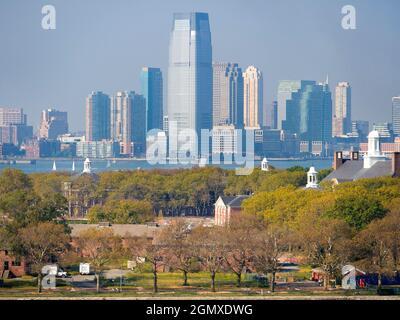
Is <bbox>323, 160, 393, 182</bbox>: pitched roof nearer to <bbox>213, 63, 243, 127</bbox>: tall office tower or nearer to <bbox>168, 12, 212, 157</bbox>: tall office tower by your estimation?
<bbox>168, 12, 212, 157</bbox>: tall office tower

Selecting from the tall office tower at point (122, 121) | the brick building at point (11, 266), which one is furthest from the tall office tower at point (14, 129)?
the brick building at point (11, 266)

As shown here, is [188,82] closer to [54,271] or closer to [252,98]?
[252,98]

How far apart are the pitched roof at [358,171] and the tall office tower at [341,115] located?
13792 mm

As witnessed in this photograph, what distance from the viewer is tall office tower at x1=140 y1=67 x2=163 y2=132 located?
57.9 meters

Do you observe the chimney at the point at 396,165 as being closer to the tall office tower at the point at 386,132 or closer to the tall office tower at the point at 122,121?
the tall office tower at the point at 386,132

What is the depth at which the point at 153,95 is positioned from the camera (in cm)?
6581

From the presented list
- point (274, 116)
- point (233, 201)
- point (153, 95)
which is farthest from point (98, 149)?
point (233, 201)

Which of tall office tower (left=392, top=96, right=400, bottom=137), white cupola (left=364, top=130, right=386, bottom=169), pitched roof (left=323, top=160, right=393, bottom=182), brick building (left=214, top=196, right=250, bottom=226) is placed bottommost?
brick building (left=214, top=196, right=250, bottom=226)

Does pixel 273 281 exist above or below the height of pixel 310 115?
below

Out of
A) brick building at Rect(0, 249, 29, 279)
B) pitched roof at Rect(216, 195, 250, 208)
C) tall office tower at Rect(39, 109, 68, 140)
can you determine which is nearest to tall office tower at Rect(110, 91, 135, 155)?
tall office tower at Rect(39, 109, 68, 140)

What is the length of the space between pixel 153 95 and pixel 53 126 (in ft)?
28.7

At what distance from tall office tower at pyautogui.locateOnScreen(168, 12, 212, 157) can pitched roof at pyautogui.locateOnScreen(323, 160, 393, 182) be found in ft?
59.4

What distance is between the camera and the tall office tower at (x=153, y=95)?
190 ft
